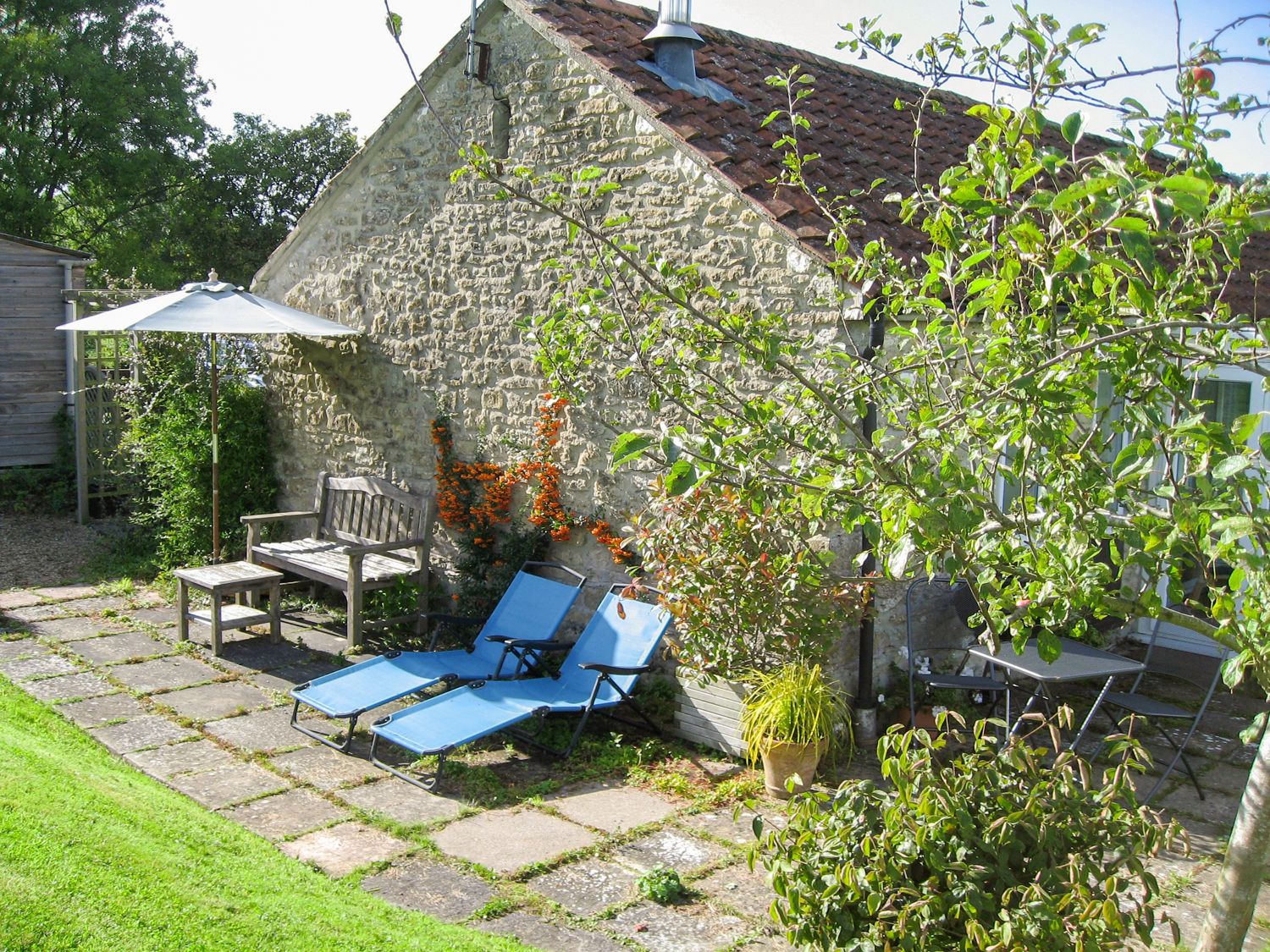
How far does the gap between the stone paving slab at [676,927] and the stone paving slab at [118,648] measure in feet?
16.0

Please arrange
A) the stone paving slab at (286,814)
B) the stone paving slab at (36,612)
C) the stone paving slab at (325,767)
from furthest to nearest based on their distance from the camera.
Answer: the stone paving slab at (36,612), the stone paving slab at (325,767), the stone paving slab at (286,814)

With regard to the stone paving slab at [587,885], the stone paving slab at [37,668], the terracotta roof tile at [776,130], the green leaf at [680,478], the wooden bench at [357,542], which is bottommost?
the stone paving slab at [587,885]

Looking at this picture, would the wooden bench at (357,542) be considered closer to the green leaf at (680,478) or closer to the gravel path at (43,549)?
the gravel path at (43,549)

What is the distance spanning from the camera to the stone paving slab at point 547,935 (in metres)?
4.23

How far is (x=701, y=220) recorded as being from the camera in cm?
688

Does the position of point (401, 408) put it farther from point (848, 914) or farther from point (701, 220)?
point (848, 914)

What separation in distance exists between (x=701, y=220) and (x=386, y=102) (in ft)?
11.9

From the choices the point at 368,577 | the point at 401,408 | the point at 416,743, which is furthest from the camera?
the point at 401,408

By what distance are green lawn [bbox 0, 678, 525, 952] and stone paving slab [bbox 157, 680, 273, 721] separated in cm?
165

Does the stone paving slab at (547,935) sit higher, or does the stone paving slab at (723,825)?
the stone paving slab at (547,935)

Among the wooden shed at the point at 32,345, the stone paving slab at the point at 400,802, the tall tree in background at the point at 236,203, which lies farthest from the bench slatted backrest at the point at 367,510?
the tall tree in background at the point at 236,203

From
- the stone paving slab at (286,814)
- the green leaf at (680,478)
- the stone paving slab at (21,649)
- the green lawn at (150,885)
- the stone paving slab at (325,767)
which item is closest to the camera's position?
the green leaf at (680,478)

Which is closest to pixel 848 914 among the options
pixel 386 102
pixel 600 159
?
pixel 600 159

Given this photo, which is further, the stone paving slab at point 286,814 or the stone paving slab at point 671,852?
the stone paving slab at point 286,814
